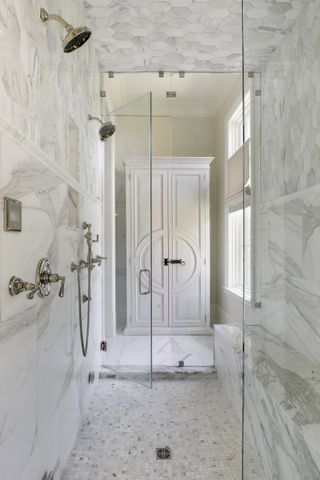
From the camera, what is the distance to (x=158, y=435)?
5.85 ft

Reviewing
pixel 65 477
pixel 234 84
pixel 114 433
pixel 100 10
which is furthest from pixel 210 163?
pixel 65 477

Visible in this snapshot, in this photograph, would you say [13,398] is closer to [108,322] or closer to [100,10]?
[108,322]

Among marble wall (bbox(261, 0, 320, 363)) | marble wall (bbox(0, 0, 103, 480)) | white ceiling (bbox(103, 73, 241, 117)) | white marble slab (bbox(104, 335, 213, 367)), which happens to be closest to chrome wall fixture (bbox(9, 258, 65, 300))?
marble wall (bbox(0, 0, 103, 480))

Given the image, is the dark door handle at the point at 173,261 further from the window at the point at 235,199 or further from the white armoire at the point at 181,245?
the window at the point at 235,199

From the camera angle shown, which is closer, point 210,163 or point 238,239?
point 238,239

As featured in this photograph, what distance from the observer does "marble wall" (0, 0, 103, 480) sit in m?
0.92

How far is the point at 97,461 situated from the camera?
1584mm

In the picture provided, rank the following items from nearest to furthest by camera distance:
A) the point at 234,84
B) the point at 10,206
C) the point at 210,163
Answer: the point at 10,206 < the point at 234,84 < the point at 210,163

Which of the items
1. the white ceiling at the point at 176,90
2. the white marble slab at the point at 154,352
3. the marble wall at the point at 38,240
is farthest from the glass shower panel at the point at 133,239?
the marble wall at the point at 38,240

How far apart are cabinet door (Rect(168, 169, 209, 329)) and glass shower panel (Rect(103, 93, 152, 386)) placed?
1.44ft

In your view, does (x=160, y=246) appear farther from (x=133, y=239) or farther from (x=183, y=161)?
(x=183, y=161)

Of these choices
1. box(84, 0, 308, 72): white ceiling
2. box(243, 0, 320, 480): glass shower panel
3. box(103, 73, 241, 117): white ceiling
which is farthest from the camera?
box(103, 73, 241, 117): white ceiling

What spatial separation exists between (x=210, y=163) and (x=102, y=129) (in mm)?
1466

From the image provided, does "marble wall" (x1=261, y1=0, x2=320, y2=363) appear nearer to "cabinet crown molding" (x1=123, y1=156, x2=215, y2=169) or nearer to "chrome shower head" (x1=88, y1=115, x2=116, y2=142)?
"cabinet crown molding" (x1=123, y1=156, x2=215, y2=169)
